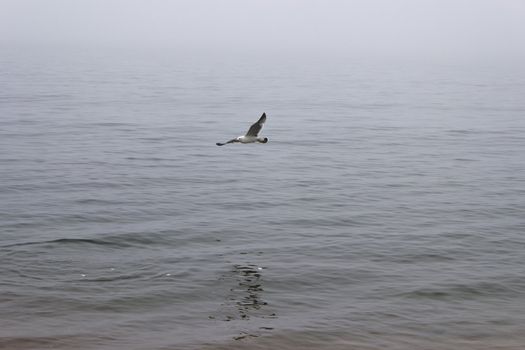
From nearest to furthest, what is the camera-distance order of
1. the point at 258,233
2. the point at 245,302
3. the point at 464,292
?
the point at 245,302 < the point at 464,292 < the point at 258,233

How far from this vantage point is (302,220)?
30969mm

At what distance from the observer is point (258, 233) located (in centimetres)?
2884

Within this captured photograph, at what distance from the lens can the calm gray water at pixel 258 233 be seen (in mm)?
19891

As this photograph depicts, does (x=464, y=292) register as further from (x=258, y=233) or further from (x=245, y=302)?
(x=258, y=233)

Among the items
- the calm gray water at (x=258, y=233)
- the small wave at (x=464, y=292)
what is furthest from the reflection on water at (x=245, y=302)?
the small wave at (x=464, y=292)

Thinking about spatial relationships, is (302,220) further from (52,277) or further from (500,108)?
(500,108)

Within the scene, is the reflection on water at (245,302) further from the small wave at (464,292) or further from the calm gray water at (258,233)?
the small wave at (464,292)

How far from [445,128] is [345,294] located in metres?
38.1

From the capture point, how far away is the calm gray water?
19.9m

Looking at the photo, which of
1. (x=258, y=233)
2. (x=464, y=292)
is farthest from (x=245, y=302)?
(x=258, y=233)

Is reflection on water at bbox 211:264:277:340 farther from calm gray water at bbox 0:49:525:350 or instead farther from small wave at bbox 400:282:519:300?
small wave at bbox 400:282:519:300

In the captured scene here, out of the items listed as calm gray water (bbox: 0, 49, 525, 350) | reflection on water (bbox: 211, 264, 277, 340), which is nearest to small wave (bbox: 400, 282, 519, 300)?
calm gray water (bbox: 0, 49, 525, 350)

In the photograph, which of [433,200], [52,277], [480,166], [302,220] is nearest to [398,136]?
[480,166]

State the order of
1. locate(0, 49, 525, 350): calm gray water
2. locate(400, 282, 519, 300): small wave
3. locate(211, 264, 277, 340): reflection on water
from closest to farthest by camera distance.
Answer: locate(211, 264, 277, 340): reflection on water, locate(0, 49, 525, 350): calm gray water, locate(400, 282, 519, 300): small wave
